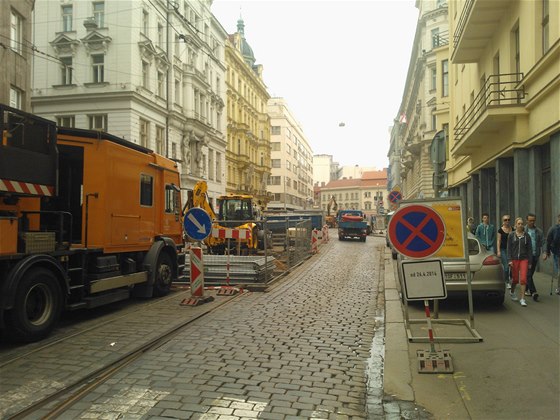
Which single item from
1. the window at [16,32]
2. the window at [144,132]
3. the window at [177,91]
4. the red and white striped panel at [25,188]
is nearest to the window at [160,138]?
the window at [144,132]

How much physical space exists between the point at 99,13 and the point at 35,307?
31.6 metres

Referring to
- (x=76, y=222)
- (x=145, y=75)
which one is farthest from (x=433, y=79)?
(x=76, y=222)

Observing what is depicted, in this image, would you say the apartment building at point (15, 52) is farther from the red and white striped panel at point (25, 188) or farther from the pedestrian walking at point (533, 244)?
the pedestrian walking at point (533, 244)

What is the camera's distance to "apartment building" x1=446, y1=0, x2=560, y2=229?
39.7 ft

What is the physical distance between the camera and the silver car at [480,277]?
28.2ft

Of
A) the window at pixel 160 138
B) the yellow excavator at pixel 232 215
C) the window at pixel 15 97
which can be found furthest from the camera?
the window at pixel 160 138

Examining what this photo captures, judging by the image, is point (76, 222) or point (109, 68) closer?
point (76, 222)

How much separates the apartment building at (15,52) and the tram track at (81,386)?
17361 mm

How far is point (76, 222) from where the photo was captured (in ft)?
29.2

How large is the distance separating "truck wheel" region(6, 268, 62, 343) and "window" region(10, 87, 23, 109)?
17.2 m

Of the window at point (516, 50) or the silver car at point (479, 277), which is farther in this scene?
the window at point (516, 50)

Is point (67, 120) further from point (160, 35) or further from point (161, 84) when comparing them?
point (160, 35)

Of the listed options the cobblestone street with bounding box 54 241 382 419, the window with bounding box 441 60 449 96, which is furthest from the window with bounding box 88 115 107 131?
the cobblestone street with bounding box 54 241 382 419

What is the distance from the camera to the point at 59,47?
111 feet
